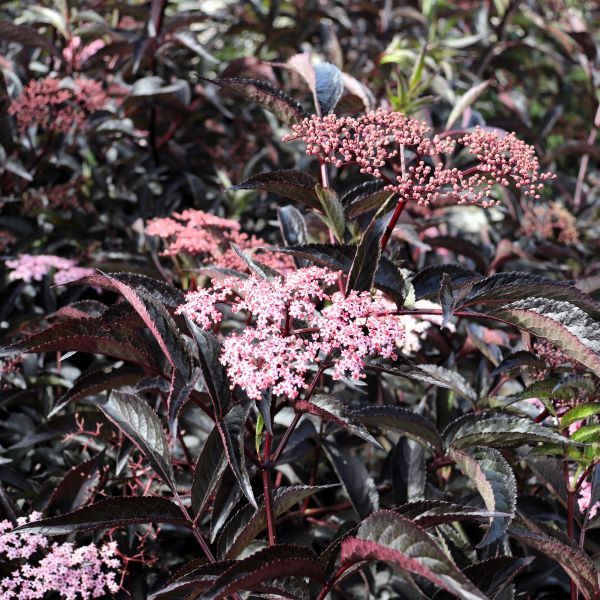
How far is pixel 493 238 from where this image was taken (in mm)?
3053

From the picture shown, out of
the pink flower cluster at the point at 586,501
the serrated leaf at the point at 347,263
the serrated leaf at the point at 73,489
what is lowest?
the serrated leaf at the point at 73,489

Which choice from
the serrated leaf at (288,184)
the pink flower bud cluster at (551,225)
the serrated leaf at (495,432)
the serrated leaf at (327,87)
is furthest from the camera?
the pink flower bud cluster at (551,225)

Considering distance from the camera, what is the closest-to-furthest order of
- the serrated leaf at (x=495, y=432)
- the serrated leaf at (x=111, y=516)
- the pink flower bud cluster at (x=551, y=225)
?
the serrated leaf at (x=111, y=516), the serrated leaf at (x=495, y=432), the pink flower bud cluster at (x=551, y=225)

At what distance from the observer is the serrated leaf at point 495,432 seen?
1304 mm

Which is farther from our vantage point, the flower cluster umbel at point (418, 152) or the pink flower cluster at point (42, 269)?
the pink flower cluster at point (42, 269)

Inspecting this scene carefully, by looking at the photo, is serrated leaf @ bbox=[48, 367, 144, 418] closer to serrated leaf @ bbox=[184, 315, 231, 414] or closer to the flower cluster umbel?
serrated leaf @ bbox=[184, 315, 231, 414]

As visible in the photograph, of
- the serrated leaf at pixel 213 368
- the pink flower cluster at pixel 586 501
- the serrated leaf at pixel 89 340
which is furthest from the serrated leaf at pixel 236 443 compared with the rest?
the pink flower cluster at pixel 586 501

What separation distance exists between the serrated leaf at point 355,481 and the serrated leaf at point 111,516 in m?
0.49

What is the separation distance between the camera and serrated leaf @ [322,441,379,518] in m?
1.66

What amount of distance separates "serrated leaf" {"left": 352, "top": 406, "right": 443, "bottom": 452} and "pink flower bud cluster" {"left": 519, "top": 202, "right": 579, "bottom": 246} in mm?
1547

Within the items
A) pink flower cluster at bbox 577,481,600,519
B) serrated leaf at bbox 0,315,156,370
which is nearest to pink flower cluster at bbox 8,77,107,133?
serrated leaf at bbox 0,315,156,370

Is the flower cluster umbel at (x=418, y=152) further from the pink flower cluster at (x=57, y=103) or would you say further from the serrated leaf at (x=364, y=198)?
the pink flower cluster at (x=57, y=103)

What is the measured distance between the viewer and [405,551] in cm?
99

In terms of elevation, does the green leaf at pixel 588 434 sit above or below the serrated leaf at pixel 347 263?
below
